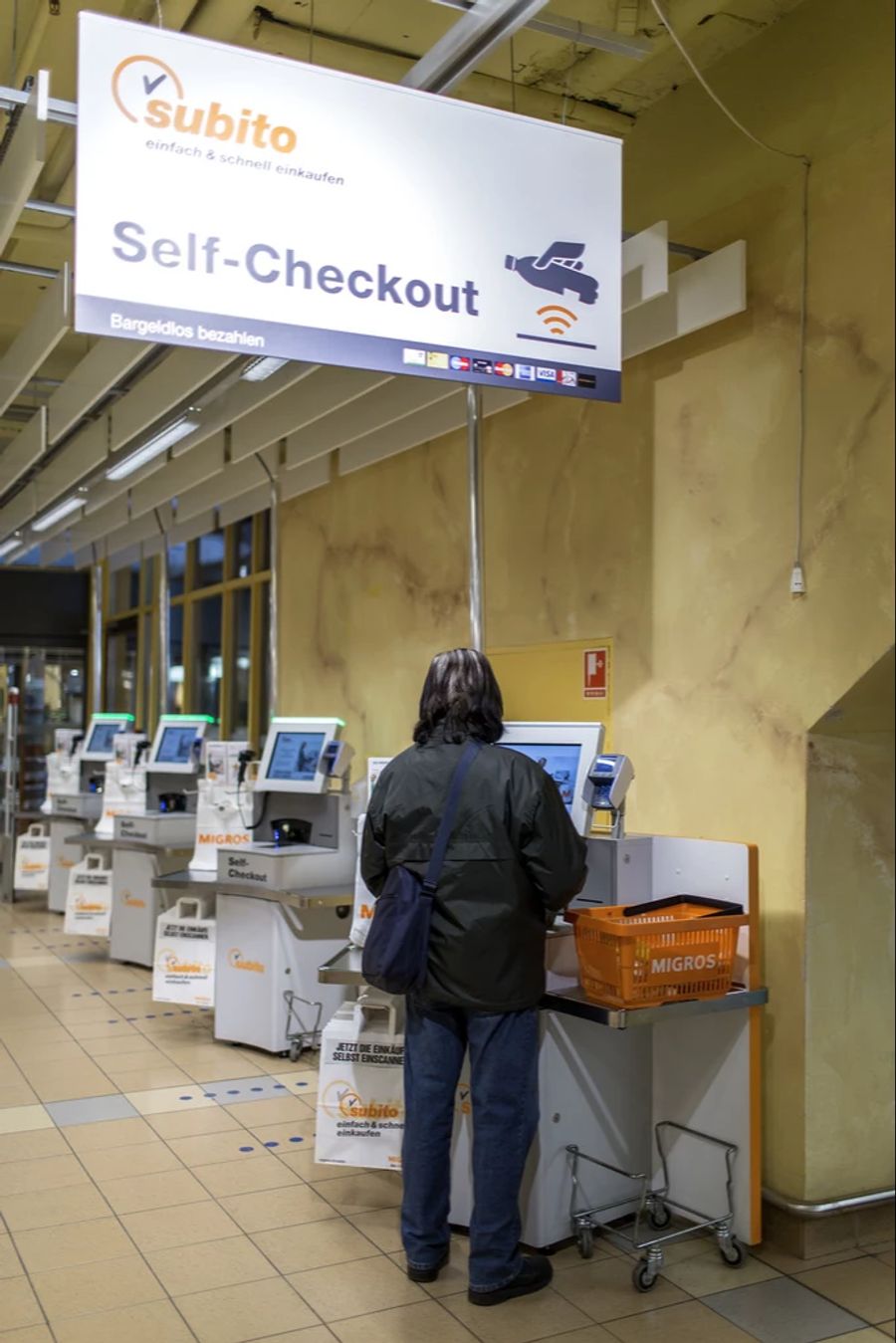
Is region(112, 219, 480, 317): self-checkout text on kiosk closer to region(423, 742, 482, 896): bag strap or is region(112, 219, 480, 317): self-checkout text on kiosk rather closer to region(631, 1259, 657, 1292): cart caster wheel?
region(423, 742, 482, 896): bag strap

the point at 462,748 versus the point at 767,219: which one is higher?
the point at 767,219

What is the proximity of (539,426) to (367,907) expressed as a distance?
7.56 feet

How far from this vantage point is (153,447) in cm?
684

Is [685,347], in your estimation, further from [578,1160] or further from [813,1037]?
[578,1160]

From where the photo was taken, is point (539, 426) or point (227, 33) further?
point (539, 426)

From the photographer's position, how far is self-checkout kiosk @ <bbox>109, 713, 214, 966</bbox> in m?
7.38

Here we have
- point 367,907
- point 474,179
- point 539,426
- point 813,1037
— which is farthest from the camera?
point 539,426

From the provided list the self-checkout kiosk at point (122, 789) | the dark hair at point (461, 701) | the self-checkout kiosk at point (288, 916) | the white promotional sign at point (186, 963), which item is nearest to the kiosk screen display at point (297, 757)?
the self-checkout kiosk at point (288, 916)

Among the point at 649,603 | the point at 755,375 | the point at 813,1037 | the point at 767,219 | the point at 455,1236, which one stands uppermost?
the point at 767,219

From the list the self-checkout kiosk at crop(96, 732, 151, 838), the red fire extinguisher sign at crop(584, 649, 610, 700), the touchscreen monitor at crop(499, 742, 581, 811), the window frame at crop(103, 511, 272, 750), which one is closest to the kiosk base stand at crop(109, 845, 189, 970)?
the self-checkout kiosk at crop(96, 732, 151, 838)

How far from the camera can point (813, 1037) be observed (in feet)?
12.3

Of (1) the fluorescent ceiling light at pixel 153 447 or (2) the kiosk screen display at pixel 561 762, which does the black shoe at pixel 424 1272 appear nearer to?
(2) the kiosk screen display at pixel 561 762

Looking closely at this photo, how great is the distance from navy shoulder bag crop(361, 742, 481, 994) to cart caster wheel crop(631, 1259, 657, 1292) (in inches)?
39.2

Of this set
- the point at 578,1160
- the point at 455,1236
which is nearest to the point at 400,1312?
the point at 455,1236
